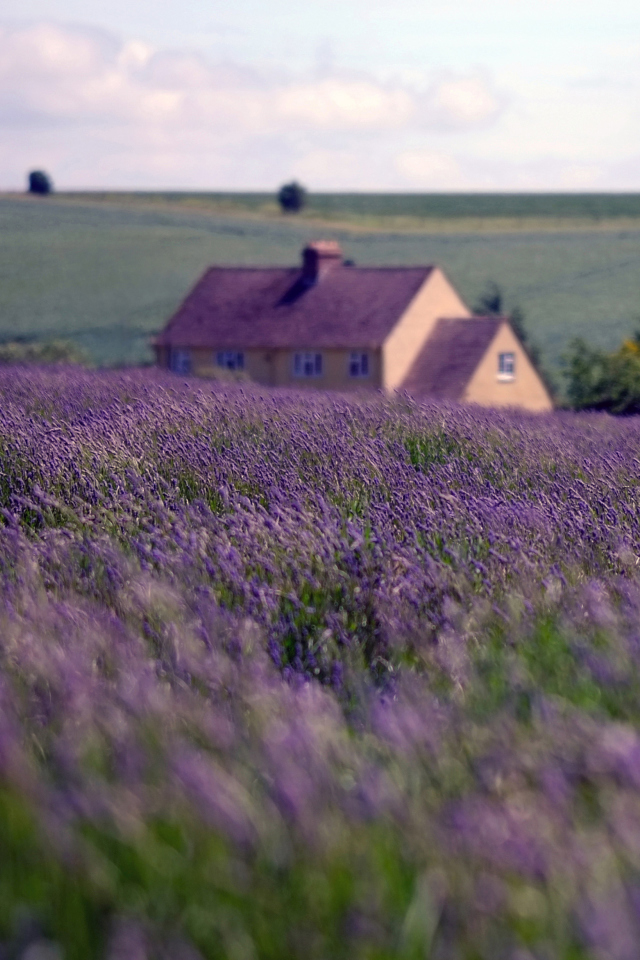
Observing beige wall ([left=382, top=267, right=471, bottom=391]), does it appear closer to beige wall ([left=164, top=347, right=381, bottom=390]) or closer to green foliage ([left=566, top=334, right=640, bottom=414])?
beige wall ([left=164, top=347, right=381, bottom=390])

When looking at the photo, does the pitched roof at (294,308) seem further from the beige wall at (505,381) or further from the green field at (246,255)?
the green field at (246,255)

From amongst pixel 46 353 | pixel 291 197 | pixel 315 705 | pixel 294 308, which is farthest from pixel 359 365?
pixel 291 197

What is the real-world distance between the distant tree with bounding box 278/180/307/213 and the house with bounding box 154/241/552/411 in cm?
5181

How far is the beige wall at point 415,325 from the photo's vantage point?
33.8 meters

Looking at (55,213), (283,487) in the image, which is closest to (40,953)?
(283,487)

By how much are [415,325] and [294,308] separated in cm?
372

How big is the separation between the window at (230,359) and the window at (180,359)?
3.49 ft

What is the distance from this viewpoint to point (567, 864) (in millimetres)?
1865

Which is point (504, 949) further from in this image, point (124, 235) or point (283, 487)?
point (124, 235)

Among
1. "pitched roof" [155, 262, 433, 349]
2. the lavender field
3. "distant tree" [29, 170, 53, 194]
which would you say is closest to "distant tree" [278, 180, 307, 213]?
"distant tree" [29, 170, 53, 194]

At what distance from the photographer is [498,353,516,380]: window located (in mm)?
34125

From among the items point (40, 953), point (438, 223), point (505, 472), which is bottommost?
point (438, 223)

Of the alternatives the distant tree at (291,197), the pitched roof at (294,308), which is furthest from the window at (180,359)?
the distant tree at (291,197)

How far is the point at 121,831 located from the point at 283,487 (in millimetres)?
3384
